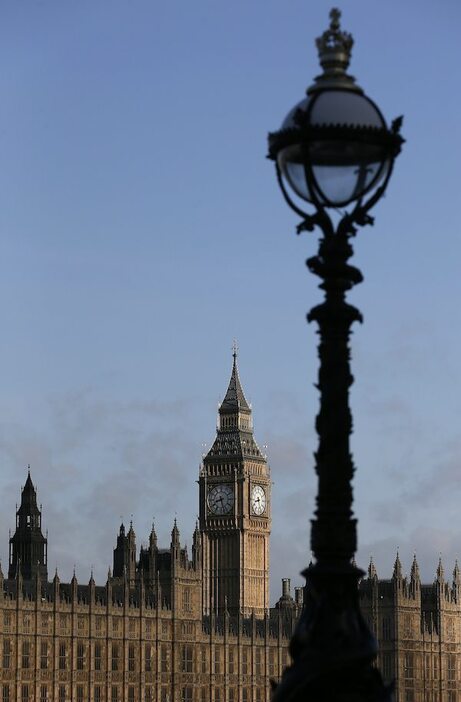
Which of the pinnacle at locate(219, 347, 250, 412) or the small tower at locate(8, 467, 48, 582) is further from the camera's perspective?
the pinnacle at locate(219, 347, 250, 412)

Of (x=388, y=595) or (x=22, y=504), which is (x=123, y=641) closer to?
(x=22, y=504)

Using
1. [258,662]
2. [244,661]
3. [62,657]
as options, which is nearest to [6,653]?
[62,657]

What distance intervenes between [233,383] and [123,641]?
51508 mm

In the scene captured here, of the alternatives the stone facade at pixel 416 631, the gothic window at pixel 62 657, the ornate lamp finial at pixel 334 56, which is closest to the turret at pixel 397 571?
the stone facade at pixel 416 631

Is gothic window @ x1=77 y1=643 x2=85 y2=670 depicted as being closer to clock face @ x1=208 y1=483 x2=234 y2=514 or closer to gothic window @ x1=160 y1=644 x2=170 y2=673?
gothic window @ x1=160 y1=644 x2=170 y2=673

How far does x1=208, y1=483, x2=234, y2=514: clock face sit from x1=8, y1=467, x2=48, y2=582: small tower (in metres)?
36.6

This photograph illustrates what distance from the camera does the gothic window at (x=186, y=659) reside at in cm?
14825

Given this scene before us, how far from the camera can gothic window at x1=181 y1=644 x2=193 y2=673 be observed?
148250 mm

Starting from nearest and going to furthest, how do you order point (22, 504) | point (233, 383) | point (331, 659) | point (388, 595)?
point (331, 659), point (22, 504), point (388, 595), point (233, 383)

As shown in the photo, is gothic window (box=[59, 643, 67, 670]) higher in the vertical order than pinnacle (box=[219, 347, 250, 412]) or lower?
lower

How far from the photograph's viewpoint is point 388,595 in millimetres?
162500

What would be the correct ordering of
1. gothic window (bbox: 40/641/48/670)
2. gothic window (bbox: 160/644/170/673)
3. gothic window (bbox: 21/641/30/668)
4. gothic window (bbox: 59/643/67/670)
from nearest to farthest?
gothic window (bbox: 21/641/30/668) < gothic window (bbox: 40/641/48/670) < gothic window (bbox: 59/643/67/670) < gothic window (bbox: 160/644/170/673)

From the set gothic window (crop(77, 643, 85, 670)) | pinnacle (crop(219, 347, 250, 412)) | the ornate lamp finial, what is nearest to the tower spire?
pinnacle (crop(219, 347, 250, 412))

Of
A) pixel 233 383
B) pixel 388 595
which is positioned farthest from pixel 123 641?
pixel 233 383
